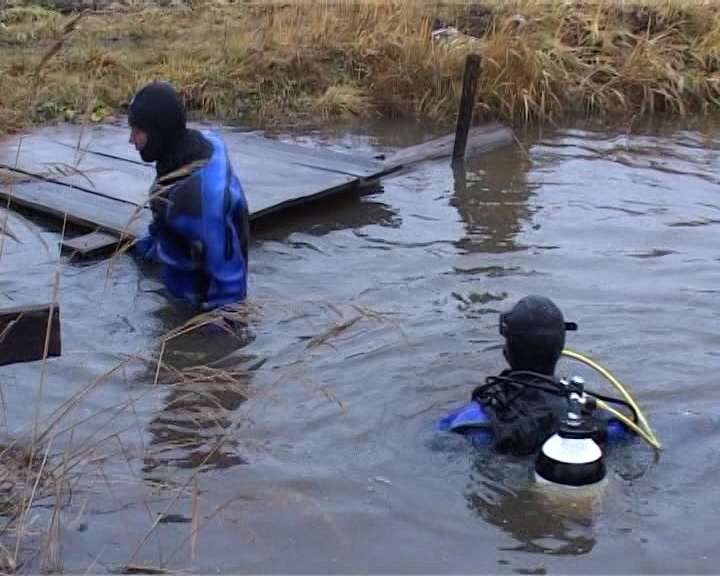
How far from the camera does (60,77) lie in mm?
10867

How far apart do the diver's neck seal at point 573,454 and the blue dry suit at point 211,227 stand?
7.28ft

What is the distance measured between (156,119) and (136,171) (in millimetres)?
2814

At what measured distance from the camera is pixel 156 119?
568 cm

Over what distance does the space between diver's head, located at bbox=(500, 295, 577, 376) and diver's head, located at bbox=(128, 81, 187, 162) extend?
2.26 meters

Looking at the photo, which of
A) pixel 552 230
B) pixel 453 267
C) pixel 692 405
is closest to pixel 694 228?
pixel 552 230

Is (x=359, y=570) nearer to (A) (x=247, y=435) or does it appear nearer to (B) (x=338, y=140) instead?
(A) (x=247, y=435)

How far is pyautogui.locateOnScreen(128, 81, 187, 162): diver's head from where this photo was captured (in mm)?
5641

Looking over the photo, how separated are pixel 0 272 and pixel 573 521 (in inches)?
158

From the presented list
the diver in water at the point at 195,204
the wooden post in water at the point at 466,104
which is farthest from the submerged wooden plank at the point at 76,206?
the wooden post in water at the point at 466,104

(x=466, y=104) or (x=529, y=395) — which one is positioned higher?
(x=466, y=104)

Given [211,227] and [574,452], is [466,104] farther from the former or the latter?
[574,452]

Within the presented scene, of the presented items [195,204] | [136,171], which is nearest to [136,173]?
[136,171]

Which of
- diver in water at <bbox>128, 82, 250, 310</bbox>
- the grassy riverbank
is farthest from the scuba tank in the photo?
the grassy riverbank

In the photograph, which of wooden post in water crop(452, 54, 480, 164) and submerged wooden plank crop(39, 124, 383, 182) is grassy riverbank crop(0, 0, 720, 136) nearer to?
submerged wooden plank crop(39, 124, 383, 182)
